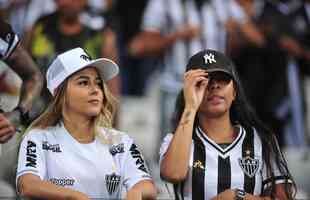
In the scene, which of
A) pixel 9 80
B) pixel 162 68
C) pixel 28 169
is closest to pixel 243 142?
pixel 28 169

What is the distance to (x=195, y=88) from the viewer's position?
601 cm

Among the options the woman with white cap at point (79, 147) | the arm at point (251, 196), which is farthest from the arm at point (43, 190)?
the arm at point (251, 196)

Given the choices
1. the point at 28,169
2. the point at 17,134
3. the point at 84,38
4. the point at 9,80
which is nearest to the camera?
the point at 28,169

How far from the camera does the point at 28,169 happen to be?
5.75 metres

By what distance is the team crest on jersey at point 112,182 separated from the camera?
5.88 m

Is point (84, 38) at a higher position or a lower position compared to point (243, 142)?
higher

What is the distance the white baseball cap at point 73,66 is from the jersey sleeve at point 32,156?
322 millimetres

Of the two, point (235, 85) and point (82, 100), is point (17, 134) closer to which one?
point (82, 100)

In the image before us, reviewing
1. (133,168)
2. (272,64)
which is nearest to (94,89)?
(133,168)

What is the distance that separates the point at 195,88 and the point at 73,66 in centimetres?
68

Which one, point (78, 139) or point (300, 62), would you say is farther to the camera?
point (300, 62)

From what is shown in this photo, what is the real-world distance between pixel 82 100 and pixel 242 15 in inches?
159

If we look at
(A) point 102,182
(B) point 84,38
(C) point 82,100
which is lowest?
(A) point 102,182

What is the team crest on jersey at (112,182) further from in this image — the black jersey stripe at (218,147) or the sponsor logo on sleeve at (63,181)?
the black jersey stripe at (218,147)
